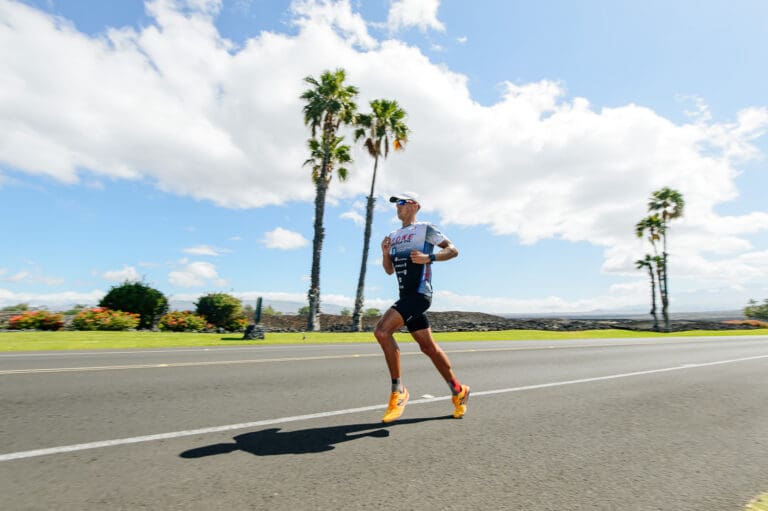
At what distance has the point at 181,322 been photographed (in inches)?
832

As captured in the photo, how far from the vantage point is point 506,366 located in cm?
859

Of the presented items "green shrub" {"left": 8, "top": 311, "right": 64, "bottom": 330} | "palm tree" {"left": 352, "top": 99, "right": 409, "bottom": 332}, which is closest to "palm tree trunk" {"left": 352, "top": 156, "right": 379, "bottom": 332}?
"palm tree" {"left": 352, "top": 99, "right": 409, "bottom": 332}

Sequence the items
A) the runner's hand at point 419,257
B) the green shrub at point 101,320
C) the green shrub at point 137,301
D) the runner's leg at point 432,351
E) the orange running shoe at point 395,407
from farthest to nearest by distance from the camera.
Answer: the green shrub at point 137,301 → the green shrub at point 101,320 → the runner's leg at point 432,351 → the runner's hand at point 419,257 → the orange running shoe at point 395,407

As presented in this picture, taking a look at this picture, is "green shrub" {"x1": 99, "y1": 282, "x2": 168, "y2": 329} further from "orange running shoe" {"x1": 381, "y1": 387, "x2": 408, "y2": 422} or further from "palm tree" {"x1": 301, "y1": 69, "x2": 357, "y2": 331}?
"orange running shoe" {"x1": 381, "y1": 387, "x2": 408, "y2": 422}

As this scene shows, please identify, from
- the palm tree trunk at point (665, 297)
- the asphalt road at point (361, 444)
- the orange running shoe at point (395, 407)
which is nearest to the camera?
the asphalt road at point (361, 444)

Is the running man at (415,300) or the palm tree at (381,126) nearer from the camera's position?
the running man at (415,300)

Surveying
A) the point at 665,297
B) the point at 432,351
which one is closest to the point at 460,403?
the point at 432,351

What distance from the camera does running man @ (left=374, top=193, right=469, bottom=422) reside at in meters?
4.27

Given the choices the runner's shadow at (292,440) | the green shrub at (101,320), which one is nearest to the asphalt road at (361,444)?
the runner's shadow at (292,440)

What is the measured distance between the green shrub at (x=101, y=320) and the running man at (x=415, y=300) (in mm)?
18693

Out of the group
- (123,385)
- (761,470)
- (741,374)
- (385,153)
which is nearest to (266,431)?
(123,385)

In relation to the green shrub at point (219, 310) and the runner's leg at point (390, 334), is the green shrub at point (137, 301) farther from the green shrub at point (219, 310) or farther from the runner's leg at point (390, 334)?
the runner's leg at point (390, 334)

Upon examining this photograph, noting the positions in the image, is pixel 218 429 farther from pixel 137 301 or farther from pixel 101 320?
pixel 137 301

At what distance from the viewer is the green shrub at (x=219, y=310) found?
76.2 ft
